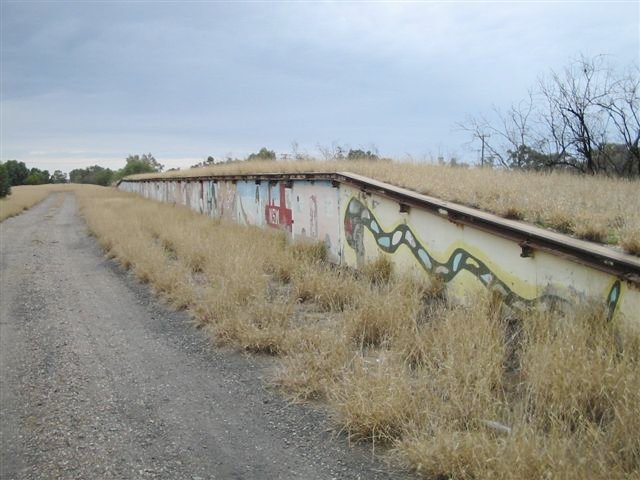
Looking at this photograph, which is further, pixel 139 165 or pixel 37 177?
pixel 37 177

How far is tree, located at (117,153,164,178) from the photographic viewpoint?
306 ft

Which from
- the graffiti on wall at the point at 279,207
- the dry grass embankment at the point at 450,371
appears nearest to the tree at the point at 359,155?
the graffiti on wall at the point at 279,207

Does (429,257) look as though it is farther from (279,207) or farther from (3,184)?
(3,184)

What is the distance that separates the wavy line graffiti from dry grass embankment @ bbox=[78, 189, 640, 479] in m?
0.16

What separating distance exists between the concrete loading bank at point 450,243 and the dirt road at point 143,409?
2.41 metres

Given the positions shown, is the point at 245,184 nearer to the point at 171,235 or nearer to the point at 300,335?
the point at 171,235

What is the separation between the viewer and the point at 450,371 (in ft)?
11.4

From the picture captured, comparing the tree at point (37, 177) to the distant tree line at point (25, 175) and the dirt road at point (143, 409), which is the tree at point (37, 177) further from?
the dirt road at point (143, 409)

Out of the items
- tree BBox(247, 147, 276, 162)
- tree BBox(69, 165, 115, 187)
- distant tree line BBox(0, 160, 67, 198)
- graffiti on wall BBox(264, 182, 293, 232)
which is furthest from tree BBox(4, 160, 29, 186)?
graffiti on wall BBox(264, 182, 293, 232)

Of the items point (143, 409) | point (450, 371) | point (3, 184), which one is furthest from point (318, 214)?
point (3, 184)

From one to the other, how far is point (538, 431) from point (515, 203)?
3.20 metres

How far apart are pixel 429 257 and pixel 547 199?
5.09 ft

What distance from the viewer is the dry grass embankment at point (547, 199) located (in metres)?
4.43

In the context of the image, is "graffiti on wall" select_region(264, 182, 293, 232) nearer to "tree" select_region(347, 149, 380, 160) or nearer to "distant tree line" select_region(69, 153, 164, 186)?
"tree" select_region(347, 149, 380, 160)
